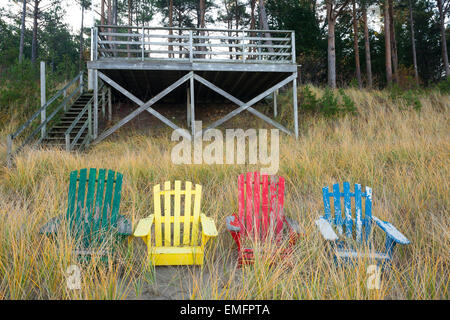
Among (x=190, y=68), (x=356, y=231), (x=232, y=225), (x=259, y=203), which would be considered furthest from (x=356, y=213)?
(x=190, y=68)

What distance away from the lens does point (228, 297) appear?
198cm

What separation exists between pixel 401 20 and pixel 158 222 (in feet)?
89.2

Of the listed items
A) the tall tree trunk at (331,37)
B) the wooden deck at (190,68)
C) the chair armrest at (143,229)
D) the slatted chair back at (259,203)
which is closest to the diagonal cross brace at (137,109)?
the wooden deck at (190,68)

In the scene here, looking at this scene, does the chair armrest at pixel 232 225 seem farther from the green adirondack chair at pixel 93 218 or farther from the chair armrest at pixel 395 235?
the chair armrest at pixel 395 235

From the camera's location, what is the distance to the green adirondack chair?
2627mm

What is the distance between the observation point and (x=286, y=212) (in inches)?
147

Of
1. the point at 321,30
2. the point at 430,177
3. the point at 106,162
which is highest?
the point at 321,30

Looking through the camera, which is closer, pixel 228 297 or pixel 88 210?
pixel 228 297

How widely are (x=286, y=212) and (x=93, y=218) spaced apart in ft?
7.87

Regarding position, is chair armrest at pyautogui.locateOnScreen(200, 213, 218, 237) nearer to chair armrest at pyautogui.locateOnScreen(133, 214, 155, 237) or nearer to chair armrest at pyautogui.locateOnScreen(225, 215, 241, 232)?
chair armrest at pyautogui.locateOnScreen(225, 215, 241, 232)

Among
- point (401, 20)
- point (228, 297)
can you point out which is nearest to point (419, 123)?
point (228, 297)
